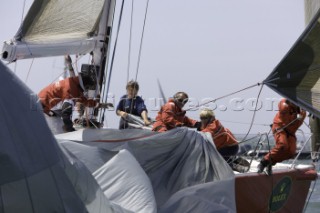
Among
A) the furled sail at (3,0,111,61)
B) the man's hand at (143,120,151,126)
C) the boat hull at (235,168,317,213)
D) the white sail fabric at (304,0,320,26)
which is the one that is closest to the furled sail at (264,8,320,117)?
the white sail fabric at (304,0,320,26)

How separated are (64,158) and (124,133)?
6.29 ft

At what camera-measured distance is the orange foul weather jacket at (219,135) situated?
26.5ft

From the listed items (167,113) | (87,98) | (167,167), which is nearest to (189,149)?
(167,167)

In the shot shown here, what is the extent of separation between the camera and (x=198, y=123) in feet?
29.2

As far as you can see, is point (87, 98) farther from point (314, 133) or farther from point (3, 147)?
point (3, 147)

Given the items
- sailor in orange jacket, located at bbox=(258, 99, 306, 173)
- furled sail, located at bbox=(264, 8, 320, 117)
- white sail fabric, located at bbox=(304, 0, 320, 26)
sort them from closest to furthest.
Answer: furled sail, located at bbox=(264, 8, 320, 117) → white sail fabric, located at bbox=(304, 0, 320, 26) → sailor in orange jacket, located at bbox=(258, 99, 306, 173)

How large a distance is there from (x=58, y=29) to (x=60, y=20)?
13 cm

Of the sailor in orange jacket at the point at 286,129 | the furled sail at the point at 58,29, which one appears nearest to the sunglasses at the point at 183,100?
the sailor in orange jacket at the point at 286,129

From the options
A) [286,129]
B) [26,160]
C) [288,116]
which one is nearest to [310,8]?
[288,116]

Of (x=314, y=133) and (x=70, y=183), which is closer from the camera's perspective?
(x=70, y=183)

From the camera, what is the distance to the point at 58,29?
8328 millimetres

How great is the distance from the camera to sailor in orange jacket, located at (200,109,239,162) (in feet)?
26.6

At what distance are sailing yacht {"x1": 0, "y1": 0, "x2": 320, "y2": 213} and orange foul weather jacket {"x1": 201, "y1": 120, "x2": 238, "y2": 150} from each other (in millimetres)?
698

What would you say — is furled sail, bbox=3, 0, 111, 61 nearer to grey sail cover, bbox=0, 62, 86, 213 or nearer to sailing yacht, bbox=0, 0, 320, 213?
sailing yacht, bbox=0, 0, 320, 213
